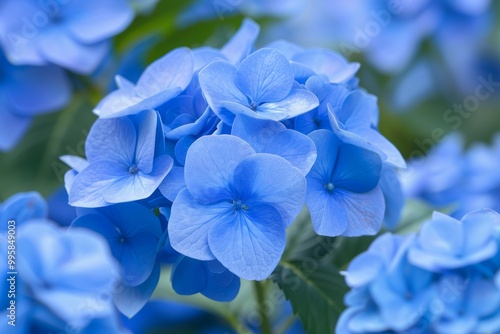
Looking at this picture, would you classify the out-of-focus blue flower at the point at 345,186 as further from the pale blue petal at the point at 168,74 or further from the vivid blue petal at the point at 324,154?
the pale blue petal at the point at 168,74

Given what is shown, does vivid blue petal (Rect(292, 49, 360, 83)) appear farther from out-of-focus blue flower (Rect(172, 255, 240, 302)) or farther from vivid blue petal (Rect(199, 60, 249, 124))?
out-of-focus blue flower (Rect(172, 255, 240, 302))

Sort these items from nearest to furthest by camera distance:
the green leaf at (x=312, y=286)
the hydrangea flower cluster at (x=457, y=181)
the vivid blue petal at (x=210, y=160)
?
the vivid blue petal at (x=210, y=160) < the green leaf at (x=312, y=286) < the hydrangea flower cluster at (x=457, y=181)

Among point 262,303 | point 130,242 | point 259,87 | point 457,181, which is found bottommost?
point 457,181

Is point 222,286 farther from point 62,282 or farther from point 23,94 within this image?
point 23,94

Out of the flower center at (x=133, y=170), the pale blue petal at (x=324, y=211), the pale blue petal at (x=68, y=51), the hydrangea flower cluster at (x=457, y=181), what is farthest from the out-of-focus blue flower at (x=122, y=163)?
the hydrangea flower cluster at (x=457, y=181)

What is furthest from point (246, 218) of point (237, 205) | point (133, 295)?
point (133, 295)

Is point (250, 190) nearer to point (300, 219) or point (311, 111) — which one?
point (311, 111)
